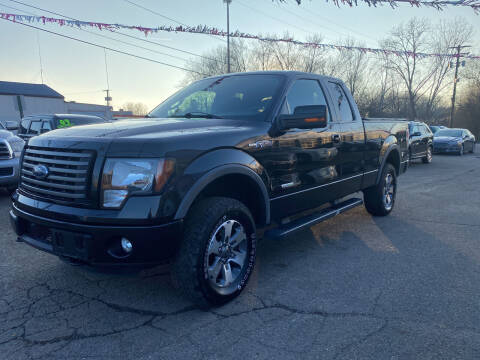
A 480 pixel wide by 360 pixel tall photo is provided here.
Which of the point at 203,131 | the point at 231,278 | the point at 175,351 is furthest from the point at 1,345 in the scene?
the point at 203,131

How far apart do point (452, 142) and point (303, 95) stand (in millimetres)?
17690

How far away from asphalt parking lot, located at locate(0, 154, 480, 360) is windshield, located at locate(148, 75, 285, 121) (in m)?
1.57

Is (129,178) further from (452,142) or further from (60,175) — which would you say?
(452,142)

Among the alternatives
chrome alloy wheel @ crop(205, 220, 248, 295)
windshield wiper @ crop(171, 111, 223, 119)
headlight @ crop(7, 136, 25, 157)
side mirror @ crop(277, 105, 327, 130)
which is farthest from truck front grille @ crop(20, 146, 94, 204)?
headlight @ crop(7, 136, 25, 157)

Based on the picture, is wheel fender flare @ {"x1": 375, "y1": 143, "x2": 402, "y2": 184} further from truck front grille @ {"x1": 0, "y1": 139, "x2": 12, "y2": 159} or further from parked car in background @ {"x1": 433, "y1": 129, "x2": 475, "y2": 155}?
parked car in background @ {"x1": 433, "y1": 129, "x2": 475, "y2": 155}

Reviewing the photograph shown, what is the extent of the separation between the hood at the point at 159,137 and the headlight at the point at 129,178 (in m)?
0.06

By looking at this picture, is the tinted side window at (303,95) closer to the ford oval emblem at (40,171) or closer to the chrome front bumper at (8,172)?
the ford oval emblem at (40,171)

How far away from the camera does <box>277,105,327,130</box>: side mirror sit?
2957 millimetres

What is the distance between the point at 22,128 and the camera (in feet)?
32.3

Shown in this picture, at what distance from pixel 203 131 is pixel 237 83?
1.28 metres

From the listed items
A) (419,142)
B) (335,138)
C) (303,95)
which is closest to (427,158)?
(419,142)

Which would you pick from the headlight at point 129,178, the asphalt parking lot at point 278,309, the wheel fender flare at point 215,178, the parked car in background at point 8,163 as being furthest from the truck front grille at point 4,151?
the wheel fender flare at point 215,178

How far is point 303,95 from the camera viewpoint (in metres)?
3.80

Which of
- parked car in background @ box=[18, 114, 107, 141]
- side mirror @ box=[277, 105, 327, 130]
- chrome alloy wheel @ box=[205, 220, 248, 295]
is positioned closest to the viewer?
chrome alloy wheel @ box=[205, 220, 248, 295]
